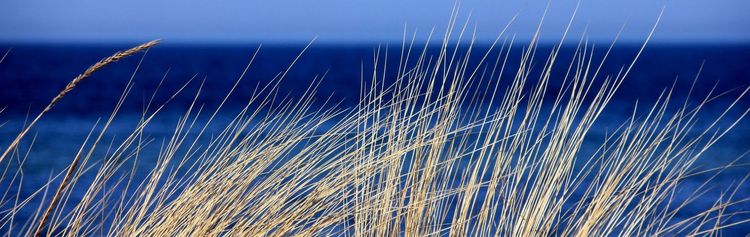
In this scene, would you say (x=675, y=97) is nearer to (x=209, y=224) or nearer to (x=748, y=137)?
(x=748, y=137)

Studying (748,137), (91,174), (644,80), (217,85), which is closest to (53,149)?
(91,174)

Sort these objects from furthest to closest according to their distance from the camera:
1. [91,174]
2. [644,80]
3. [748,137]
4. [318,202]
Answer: [644,80] → [748,137] → [91,174] → [318,202]

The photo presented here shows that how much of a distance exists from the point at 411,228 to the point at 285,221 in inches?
8.8

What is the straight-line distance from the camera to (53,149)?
360 inches

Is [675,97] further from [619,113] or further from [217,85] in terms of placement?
[217,85]

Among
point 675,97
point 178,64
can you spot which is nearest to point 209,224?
point 675,97

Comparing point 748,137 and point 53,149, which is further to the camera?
point 748,137

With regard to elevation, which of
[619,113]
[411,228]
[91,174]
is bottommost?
[619,113]

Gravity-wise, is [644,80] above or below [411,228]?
below

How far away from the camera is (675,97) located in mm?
19766

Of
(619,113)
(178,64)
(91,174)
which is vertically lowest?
(178,64)

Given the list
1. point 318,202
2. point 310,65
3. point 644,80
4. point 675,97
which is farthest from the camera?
point 310,65

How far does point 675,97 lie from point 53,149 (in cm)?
1485

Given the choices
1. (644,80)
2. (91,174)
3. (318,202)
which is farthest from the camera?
(644,80)
